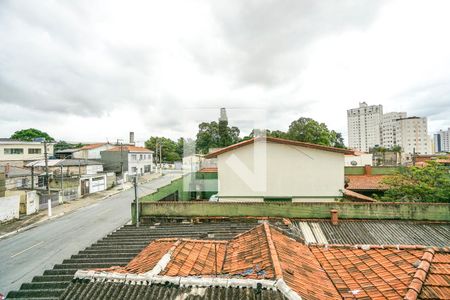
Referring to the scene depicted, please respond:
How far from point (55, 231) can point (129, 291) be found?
16304mm

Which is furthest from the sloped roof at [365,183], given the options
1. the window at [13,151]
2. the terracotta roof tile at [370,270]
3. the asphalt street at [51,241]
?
the window at [13,151]

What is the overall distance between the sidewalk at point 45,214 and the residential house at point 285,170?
1476 cm

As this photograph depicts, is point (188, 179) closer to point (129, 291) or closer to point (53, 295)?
point (53, 295)

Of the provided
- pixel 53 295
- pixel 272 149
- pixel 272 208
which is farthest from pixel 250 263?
pixel 272 149

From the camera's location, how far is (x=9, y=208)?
19.1m

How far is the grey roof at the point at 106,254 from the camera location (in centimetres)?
636

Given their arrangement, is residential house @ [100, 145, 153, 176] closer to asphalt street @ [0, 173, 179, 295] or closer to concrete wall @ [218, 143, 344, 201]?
asphalt street @ [0, 173, 179, 295]

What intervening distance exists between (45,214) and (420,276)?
25.2 meters

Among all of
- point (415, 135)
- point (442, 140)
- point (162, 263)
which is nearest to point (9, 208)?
point (162, 263)

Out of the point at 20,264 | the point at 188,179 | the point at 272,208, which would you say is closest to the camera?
the point at 20,264

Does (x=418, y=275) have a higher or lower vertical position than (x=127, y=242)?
higher

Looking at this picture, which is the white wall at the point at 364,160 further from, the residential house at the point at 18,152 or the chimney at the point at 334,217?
the residential house at the point at 18,152

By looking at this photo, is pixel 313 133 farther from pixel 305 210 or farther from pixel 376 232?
pixel 376 232

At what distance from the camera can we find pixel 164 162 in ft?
226
